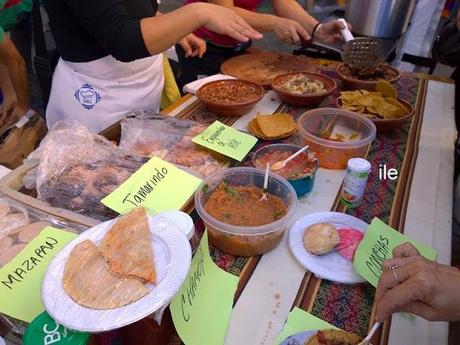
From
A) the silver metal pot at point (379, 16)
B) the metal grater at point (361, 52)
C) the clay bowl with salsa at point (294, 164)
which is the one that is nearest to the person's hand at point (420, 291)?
the clay bowl with salsa at point (294, 164)

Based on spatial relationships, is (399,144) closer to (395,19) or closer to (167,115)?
(167,115)

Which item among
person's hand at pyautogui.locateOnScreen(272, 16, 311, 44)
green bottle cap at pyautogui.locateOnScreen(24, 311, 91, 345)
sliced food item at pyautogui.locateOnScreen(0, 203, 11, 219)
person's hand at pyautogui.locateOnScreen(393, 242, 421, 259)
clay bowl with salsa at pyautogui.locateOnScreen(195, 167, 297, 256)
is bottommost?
sliced food item at pyautogui.locateOnScreen(0, 203, 11, 219)

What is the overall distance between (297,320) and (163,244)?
0.29 meters

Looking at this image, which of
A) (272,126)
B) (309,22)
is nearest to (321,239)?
(272,126)

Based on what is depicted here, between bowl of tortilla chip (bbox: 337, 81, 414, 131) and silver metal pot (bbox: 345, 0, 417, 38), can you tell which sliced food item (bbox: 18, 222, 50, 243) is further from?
silver metal pot (bbox: 345, 0, 417, 38)

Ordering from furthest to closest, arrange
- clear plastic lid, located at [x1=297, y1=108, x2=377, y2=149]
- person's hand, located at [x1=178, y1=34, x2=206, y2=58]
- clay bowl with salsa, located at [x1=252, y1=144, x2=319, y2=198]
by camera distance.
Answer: person's hand, located at [x1=178, y1=34, x2=206, y2=58] < clear plastic lid, located at [x1=297, y1=108, x2=377, y2=149] < clay bowl with salsa, located at [x1=252, y1=144, x2=319, y2=198]

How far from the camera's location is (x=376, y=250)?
2.71ft

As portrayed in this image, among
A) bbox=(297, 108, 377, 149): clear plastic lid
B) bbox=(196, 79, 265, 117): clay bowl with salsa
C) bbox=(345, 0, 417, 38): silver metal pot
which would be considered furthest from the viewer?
bbox=(345, 0, 417, 38): silver metal pot

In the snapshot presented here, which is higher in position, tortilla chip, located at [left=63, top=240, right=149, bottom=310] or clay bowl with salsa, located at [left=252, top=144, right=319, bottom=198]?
tortilla chip, located at [left=63, top=240, right=149, bottom=310]

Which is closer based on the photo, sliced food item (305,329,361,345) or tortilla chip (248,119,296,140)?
sliced food item (305,329,361,345)

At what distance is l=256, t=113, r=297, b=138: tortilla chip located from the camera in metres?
1.24

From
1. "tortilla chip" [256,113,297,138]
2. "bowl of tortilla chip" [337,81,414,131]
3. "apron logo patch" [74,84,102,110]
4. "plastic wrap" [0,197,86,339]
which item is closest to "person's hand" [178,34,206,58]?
"apron logo patch" [74,84,102,110]

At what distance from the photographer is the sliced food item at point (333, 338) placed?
2.19 ft

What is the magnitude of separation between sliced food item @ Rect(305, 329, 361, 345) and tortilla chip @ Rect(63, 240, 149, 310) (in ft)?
Answer: 1.02
